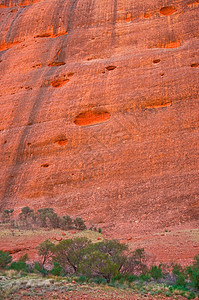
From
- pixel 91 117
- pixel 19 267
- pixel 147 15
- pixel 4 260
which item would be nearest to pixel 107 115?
pixel 91 117

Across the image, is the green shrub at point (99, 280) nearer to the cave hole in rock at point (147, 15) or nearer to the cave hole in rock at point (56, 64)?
the cave hole in rock at point (56, 64)

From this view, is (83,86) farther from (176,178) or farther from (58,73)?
(176,178)

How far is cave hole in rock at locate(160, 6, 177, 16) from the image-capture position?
1909 centimetres

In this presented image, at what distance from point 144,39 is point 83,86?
4.72 metres

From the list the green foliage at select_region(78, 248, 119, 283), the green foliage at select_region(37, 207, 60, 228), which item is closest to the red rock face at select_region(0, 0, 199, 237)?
the green foliage at select_region(37, 207, 60, 228)

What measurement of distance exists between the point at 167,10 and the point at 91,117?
29.2 ft

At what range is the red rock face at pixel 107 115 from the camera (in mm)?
12398

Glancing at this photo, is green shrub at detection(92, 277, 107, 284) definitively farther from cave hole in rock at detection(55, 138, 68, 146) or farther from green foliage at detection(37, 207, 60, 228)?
cave hole in rock at detection(55, 138, 68, 146)

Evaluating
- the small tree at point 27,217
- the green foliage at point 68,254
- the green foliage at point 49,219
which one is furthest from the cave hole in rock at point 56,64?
the green foliage at point 68,254

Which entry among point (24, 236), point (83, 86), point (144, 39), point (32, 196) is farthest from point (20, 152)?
point (144, 39)

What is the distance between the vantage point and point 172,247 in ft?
26.7

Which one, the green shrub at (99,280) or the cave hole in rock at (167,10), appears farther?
the cave hole in rock at (167,10)

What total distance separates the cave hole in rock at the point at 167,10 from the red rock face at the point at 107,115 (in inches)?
Result: 2.4

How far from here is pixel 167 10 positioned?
1931 cm
